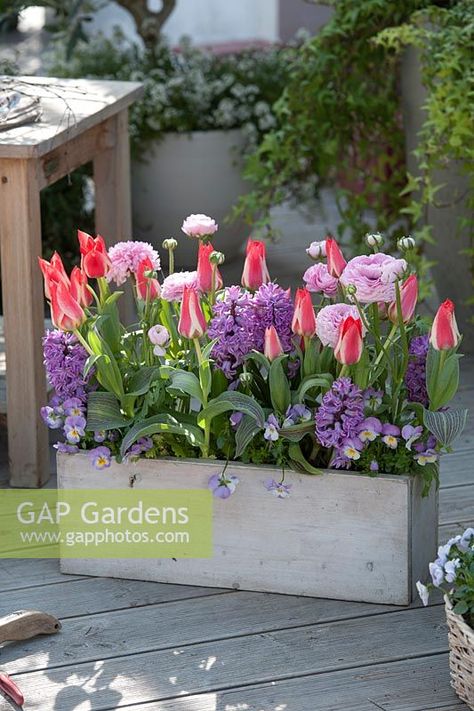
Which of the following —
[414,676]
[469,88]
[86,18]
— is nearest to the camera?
[414,676]

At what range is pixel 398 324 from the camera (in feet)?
6.83

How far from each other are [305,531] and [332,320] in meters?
0.38

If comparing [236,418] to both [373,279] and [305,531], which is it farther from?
[373,279]

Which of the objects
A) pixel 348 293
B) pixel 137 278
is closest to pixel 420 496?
pixel 348 293

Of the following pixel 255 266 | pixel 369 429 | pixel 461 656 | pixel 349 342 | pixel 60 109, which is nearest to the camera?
pixel 461 656

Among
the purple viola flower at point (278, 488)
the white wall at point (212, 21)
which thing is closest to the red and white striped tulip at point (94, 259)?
the purple viola flower at point (278, 488)

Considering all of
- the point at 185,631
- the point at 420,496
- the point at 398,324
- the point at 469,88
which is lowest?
the point at 185,631

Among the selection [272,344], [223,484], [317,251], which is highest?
[317,251]

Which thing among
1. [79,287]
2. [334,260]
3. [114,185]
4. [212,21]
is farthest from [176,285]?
[212,21]

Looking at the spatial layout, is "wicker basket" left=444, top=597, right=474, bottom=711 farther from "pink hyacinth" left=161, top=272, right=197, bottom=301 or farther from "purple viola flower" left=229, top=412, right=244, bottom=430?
"pink hyacinth" left=161, top=272, right=197, bottom=301

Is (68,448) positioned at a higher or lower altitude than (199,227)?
lower

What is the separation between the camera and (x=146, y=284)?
2.20 m

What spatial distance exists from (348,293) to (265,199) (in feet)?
5.69

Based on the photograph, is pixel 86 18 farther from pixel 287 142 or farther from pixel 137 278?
pixel 137 278
